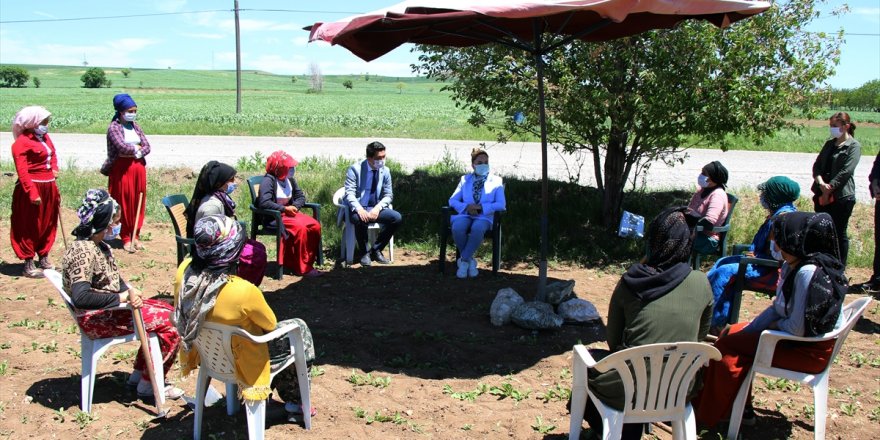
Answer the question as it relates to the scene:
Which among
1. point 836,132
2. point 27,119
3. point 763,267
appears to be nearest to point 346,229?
point 27,119

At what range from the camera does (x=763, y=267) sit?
5.66 metres

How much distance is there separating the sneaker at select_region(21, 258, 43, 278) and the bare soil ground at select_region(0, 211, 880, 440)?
0.16m

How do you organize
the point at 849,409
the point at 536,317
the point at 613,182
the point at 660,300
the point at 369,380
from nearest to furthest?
the point at 660,300
the point at 849,409
the point at 369,380
the point at 536,317
the point at 613,182

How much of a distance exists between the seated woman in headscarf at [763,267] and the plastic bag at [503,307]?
1.56 meters

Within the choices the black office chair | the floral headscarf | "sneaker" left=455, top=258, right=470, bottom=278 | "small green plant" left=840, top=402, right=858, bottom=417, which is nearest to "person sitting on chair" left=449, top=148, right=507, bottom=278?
"sneaker" left=455, top=258, right=470, bottom=278

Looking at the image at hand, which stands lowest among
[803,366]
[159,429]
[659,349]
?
[159,429]

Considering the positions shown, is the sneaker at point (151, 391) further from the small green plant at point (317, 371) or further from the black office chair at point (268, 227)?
the black office chair at point (268, 227)

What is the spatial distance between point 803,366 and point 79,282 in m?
4.10

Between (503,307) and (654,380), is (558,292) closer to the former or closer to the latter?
(503,307)

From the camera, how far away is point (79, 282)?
13.9 feet

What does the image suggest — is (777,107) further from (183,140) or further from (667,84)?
(183,140)

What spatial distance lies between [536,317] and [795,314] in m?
2.34

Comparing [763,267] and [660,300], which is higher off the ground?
[660,300]

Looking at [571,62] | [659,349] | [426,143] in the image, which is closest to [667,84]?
[571,62]
